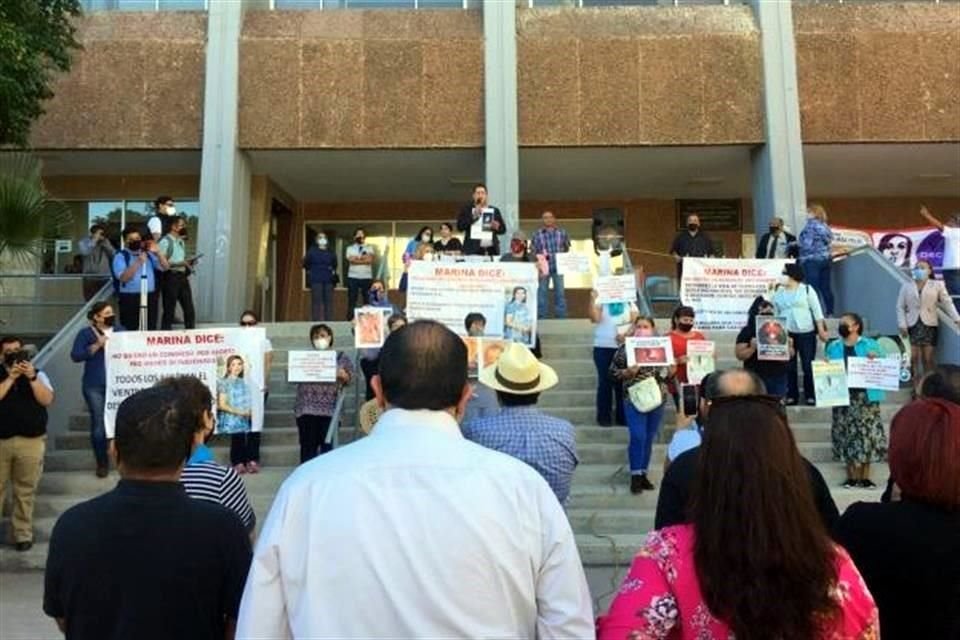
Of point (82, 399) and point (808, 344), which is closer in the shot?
point (808, 344)

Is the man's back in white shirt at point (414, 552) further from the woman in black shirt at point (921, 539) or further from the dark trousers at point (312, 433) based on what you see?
the dark trousers at point (312, 433)

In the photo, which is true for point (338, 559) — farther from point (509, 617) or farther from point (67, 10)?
point (67, 10)

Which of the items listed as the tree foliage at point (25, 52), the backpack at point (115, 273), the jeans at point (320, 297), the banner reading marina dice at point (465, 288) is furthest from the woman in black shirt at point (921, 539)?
the jeans at point (320, 297)

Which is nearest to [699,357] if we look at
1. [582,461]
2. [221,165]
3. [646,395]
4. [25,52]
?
[646,395]

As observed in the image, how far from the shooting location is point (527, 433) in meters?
4.55

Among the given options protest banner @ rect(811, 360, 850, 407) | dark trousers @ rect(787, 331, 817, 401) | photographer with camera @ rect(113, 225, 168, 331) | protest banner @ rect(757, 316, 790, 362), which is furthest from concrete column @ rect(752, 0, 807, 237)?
photographer with camera @ rect(113, 225, 168, 331)

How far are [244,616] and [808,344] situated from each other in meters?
9.52

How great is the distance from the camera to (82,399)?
444 inches

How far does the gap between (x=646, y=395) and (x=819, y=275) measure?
5.61 m

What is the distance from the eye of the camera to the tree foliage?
10148 mm

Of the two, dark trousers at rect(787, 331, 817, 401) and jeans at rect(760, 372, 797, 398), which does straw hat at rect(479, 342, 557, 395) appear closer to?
jeans at rect(760, 372, 797, 398)

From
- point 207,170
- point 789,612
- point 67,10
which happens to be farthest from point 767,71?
point 789,612

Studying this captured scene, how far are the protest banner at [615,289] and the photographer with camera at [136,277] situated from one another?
224 inches

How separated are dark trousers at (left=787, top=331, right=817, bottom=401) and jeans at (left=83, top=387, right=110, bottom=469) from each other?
746cm
